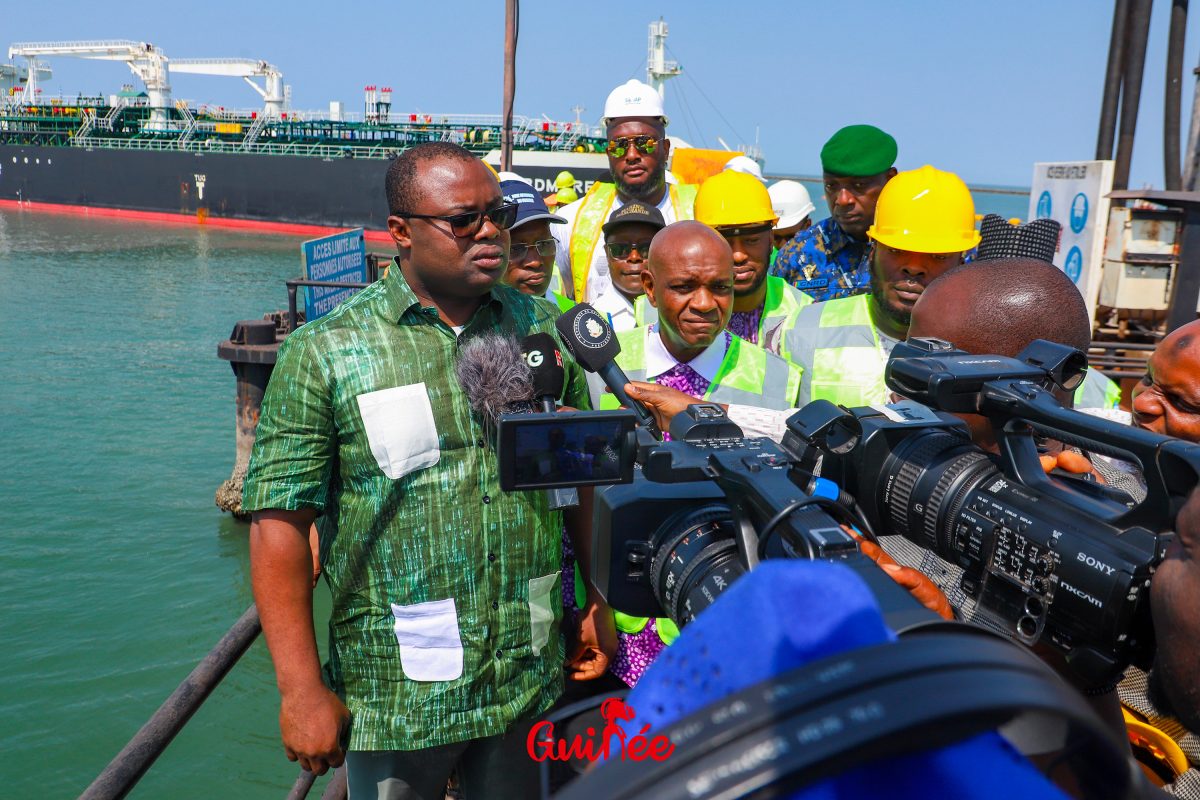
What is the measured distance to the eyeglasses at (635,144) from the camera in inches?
167

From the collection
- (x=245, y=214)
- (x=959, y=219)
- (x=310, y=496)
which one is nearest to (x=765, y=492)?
(x=310, y=496)

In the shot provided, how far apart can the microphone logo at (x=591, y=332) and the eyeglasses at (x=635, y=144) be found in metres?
2.69

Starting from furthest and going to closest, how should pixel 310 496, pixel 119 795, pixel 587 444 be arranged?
pixel 310 496
pixel 119 795
pixel 587 444

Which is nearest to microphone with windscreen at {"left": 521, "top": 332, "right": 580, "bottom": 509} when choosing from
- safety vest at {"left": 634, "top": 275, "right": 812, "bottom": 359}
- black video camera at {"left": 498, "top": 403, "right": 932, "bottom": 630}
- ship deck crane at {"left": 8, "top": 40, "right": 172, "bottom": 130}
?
black video camera at {"left": 498, "top": 403, "right": 932, "bottom": 630}

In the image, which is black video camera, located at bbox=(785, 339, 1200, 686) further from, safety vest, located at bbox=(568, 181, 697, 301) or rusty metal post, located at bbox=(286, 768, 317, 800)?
safety vest, located at bbox=(568, 181, 697, 301)

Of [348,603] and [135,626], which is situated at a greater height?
[348,603]

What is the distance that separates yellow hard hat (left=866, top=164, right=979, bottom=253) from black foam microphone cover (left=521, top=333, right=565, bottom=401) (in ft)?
4.97

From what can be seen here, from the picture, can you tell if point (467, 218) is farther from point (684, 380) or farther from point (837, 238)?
point (837, 238)

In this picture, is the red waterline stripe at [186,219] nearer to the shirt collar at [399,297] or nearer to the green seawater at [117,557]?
the green seawater at [117,557]

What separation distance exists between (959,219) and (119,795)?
2732mm

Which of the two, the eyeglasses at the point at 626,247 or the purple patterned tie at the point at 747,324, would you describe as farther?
the eyeglasses at the point at 626,247

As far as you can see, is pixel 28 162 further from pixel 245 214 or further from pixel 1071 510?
pixel 1071 510

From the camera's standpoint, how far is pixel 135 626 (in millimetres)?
7062

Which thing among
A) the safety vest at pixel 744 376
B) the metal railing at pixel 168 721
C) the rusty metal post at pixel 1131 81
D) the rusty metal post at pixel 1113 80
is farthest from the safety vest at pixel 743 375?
the rusty metal post at pixel 1113 80
